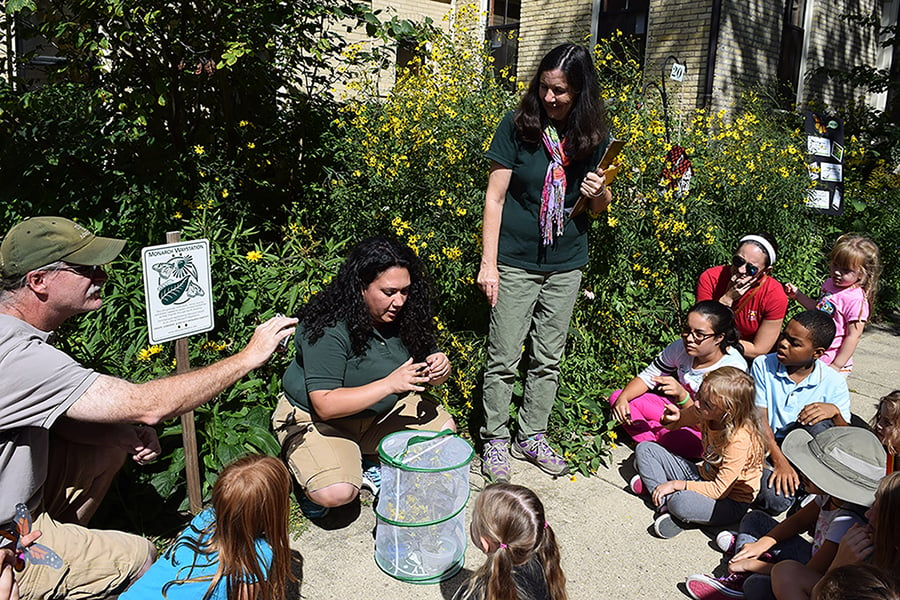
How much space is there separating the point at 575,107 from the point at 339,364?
160 centimetres

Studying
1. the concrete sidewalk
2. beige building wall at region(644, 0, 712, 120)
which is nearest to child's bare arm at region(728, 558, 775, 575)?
the concrete sidewalk

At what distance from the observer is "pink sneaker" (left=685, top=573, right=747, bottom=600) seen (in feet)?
8.75

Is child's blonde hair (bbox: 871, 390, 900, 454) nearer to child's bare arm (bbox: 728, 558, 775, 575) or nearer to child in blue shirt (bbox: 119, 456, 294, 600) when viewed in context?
child's bare arm (bbox: 728, 558, 775, 575)

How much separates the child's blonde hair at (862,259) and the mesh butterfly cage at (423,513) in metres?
2.86

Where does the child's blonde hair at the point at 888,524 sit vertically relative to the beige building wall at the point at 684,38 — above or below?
below

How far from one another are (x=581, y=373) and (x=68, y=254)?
3048mm

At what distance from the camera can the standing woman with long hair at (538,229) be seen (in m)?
3.26

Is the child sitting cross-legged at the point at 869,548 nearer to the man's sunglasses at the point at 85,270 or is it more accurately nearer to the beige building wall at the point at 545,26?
the man's sunglasses at the point at 85,270

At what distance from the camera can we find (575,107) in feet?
10.8

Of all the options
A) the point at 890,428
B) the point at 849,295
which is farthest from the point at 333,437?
the point at 849,295

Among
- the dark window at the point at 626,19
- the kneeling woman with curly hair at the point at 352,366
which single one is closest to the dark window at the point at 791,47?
the dark window at the point at 626,19

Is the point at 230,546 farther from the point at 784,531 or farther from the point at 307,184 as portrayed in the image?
the point at 307,184

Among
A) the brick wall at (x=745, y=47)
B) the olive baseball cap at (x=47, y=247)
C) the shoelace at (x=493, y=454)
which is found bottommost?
the shoelace at (x=493, y=454)

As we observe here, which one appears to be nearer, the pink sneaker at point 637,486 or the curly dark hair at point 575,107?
the curly dark hair at point 575,107
